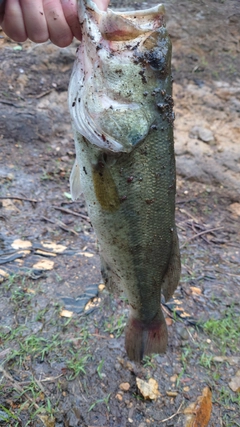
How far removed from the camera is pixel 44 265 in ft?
11.1

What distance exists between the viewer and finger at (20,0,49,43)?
5.99ft

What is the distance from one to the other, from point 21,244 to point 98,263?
2.38ft

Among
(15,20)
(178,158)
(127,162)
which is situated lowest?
(178,158)

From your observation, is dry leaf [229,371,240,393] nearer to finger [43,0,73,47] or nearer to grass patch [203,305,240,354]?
grass patch [203,305,240,354]

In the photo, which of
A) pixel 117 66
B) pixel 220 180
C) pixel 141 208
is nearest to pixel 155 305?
pixel 141 208

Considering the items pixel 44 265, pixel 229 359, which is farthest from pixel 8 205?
pixel 229 359

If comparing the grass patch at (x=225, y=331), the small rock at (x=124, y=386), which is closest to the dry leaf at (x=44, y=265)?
the small rock at (x=124, y=386)

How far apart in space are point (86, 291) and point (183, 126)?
9.68 ft

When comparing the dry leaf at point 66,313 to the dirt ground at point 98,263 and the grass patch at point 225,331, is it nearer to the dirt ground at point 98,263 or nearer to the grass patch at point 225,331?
the dirt ground at point 98,263

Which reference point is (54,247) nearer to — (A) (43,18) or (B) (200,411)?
(B) (200,411)

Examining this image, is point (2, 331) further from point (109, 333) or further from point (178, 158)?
point (178, 158)

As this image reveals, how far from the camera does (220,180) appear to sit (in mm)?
5059

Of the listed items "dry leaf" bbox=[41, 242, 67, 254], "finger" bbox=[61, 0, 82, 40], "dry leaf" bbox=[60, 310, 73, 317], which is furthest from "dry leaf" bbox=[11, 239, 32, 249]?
"finger" bbox=[61, 0, 82, 40]

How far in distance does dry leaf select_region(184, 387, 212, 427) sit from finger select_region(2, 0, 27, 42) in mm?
2492
